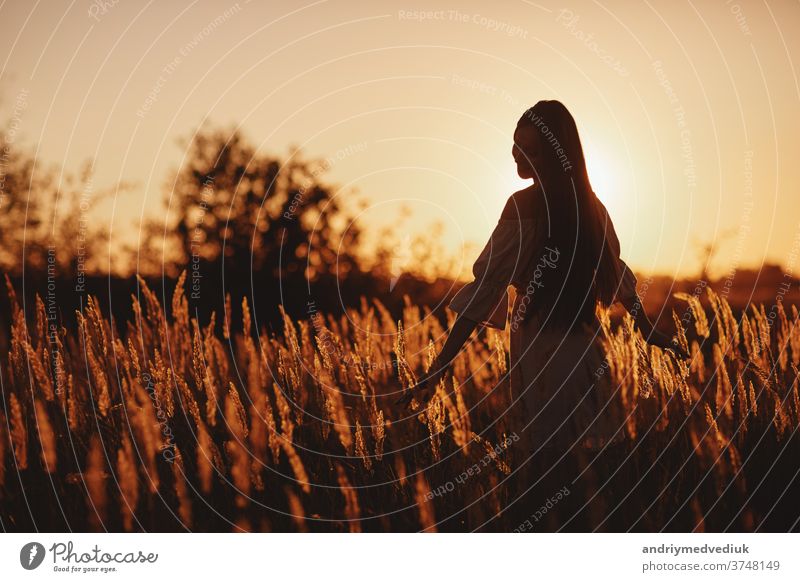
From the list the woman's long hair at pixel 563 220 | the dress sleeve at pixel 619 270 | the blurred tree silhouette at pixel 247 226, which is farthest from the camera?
the blurred tree silhouette at pixel 247 226

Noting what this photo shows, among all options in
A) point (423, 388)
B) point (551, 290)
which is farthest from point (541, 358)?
point (423, 388)

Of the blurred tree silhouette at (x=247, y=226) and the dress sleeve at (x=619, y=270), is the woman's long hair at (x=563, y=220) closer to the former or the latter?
the dress sleeve at (x=619, y=270)

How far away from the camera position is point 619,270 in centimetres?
309

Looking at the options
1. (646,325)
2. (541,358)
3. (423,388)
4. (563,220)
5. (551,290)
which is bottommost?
(423,388)

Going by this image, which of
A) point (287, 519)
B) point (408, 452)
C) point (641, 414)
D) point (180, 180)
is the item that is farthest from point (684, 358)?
point (180, 180)

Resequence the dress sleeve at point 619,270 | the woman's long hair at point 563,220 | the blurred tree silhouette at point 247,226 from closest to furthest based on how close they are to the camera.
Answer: the woman's long hair at point 563,220 < the dress sleeve at point 619,270 < the blurred tree silhouette at point 247,226

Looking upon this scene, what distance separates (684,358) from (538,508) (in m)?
1.28

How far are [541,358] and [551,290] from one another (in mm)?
251

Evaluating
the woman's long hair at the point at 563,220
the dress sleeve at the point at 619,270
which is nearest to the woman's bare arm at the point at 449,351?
the woman's long hair at the point at 563,220

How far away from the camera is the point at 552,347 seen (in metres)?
3.01

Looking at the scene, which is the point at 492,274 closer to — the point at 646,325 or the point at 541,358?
the point at 541,358

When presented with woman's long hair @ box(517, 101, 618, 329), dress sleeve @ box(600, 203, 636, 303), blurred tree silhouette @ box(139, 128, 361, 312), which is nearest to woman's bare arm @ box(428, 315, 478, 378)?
woman's long hair @ box(517, 101, 618, 329)

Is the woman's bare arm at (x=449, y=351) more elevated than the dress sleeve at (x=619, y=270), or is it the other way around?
the dress sleeve at (x=619, y=270)

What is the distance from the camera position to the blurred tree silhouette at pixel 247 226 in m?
6.00
